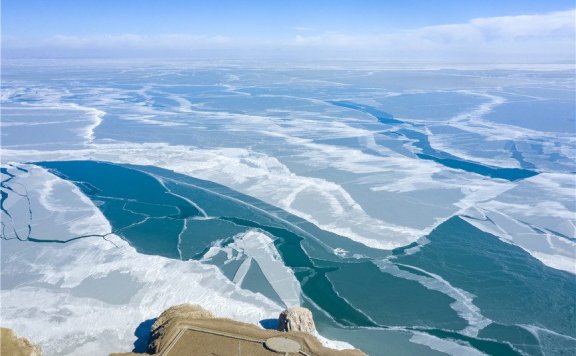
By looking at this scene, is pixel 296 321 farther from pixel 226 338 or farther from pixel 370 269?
pixel 370 269

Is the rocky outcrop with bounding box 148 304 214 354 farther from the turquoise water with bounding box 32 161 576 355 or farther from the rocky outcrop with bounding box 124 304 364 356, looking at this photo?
the turquoise water with bounding box 32 161 576 355

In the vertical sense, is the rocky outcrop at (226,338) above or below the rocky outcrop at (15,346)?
above

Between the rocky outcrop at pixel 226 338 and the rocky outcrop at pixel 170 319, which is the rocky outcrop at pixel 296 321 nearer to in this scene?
the rocky outcrop at pixel 226 338

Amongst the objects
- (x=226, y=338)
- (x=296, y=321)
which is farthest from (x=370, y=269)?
(x=226, y=338)

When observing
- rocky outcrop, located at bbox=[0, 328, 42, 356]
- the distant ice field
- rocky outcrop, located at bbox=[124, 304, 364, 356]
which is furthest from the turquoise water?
rocky outcrop, located at bbox=[0, 328, 42, 356]

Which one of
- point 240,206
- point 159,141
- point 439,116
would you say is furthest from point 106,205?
point 439,116

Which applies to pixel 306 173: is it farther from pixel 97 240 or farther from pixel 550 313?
pixel 550 313

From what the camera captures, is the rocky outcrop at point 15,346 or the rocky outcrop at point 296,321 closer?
the rocky outcrop at point 15,346

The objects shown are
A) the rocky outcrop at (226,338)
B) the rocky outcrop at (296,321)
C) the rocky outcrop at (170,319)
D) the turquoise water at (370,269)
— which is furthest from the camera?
the turquoise water at (370,269)

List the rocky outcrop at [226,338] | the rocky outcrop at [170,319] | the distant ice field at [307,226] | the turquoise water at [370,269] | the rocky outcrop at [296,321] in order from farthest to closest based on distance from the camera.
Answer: the distant ice field at [307,226] < the turquoise water at [370,269] < the rocky outcrop at [296,321] < the rocky outcrop at [170,319] < the rocky outcrop at [226,338]

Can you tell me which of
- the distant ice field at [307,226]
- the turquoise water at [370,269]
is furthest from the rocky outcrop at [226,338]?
the turquoise water at [370,269]
